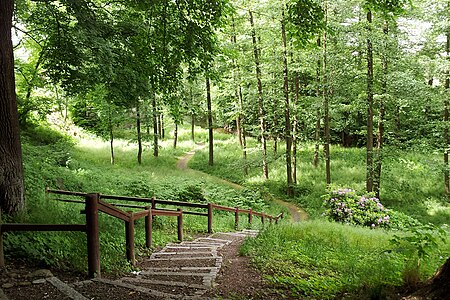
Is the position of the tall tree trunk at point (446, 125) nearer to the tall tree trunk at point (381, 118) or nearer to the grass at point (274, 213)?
the grass at point (274, 213)

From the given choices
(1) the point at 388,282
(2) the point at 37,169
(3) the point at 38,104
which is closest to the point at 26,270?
(1) the point at 388,282

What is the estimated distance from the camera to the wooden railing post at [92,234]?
4.39m

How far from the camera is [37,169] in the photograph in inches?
447

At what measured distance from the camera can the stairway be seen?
3.71 metres

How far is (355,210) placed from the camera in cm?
1322

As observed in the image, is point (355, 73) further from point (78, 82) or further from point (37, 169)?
point (37, 169)

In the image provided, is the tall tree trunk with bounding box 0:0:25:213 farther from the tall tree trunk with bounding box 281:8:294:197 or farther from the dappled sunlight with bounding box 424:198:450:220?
the dappled sunlight with bounding box 424:198:450:220

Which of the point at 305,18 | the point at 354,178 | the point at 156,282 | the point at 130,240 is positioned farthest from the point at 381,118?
the point at 156,282

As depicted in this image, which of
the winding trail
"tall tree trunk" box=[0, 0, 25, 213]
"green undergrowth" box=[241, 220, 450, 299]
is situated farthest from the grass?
the winding trail

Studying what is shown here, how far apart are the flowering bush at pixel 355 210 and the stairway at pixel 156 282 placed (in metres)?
8.20

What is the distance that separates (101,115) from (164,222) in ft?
48.3

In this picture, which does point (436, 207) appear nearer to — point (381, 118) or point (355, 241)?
point (381, 118)

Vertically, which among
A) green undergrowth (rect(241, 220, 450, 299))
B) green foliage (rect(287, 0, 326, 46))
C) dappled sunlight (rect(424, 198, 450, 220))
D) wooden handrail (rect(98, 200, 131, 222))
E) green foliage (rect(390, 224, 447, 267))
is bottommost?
dappled sunlight (rect(424, 198, 450, 220))

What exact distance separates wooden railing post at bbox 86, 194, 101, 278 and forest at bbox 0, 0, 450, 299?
391mm
